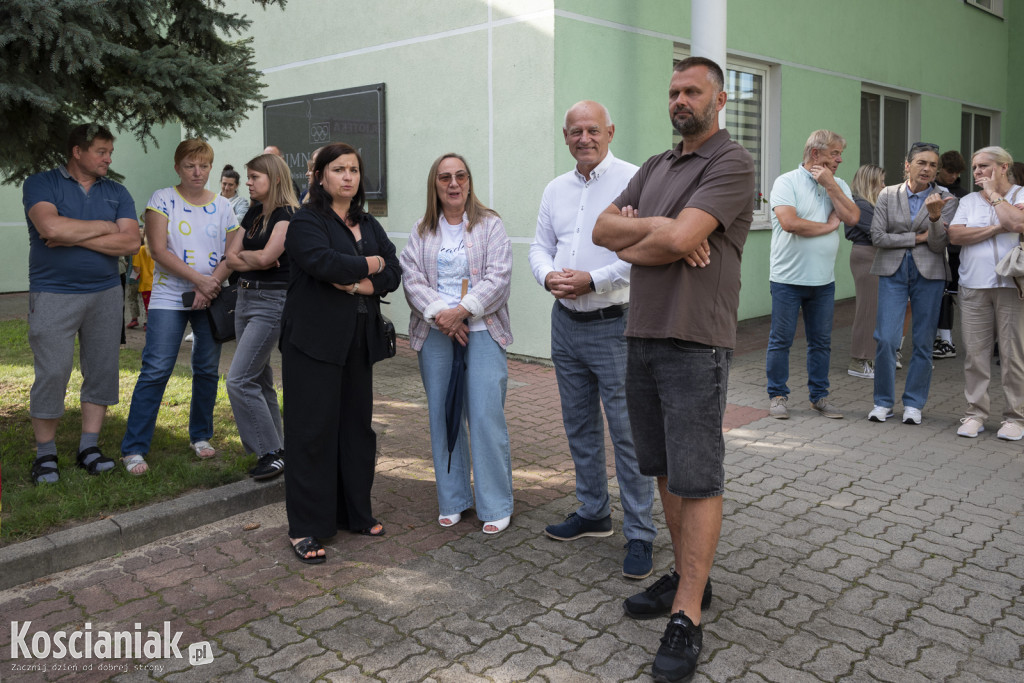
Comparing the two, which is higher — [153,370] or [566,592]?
[153,370]

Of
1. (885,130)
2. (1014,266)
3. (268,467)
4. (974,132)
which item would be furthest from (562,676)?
(974,132)

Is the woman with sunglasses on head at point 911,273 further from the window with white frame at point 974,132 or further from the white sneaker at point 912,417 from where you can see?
the window with white frame at point 974,132

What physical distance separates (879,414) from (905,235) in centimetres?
144

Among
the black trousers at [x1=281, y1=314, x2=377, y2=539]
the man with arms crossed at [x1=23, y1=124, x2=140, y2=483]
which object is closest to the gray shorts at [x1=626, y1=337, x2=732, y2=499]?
the black trousers at [x1=281, y1=314, x2=377, y2=539]

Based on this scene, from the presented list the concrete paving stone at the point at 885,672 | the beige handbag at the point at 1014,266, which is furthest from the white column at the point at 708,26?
the concrete paving stone at the point at 885,672

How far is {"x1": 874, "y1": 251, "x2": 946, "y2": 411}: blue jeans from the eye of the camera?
7141mm

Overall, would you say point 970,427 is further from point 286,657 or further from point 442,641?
point 286,657

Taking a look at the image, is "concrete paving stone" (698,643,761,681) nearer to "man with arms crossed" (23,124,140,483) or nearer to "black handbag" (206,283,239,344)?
"black handbag" (206,283,239,344)

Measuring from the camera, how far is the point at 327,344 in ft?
14.7

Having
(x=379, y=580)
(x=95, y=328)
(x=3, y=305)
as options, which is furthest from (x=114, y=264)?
(x=3, y=305)

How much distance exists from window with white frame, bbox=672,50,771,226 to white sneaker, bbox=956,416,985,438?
5140 millimetres

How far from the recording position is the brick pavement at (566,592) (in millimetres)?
3459

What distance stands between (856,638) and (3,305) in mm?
14301

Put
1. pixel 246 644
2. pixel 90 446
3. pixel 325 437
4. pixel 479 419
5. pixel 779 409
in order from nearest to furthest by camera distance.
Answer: pixel 246 644, pixel 325 437, pixel 479 419, pixel 90 446, pixel 779 409
